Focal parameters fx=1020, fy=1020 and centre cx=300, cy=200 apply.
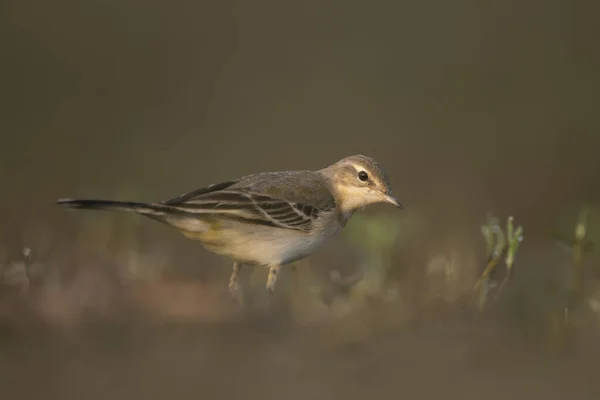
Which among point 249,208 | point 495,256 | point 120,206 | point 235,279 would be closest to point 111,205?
point 120,206

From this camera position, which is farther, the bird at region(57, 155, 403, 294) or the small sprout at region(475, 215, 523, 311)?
the bird at region(57, 155, 403, 294)

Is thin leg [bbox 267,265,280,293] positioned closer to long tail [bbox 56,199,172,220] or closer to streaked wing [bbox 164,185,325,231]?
streaked wing [bbox 164,185,325,231]

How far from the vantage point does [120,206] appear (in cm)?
729

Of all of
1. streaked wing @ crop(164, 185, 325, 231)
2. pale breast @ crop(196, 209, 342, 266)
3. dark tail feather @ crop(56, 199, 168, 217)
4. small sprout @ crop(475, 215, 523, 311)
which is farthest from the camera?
pale breast @ crop(196, 209, 342, 266)

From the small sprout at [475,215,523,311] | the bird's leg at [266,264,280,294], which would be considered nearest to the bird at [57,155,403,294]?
the bird's leg at [266,264,280,294]

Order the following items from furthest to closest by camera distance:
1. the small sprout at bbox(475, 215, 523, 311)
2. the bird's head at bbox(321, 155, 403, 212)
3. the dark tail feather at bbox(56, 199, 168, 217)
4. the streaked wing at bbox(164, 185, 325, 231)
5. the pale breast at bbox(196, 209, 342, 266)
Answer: the bird's head at bbox(321, 155, 403, 212), the pale breast at bbox(196, 209, 342, 266), the streaked wing at bbox(164, 185, 325, 231), the small sprout at bbox(475, 215, 523, 311), the dark tail feather at bbox(56, 199, 168, 217)

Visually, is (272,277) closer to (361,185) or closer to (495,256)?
(361,185)

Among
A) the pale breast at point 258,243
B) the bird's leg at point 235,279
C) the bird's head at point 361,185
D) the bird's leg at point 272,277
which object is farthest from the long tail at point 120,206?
the bird's head at point 361,185

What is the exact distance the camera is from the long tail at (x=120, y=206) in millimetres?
7180

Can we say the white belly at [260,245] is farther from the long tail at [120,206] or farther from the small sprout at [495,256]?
the small sprout at [495,256]

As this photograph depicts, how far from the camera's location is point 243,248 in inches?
313

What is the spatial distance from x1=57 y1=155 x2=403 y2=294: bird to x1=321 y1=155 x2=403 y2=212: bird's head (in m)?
0.07

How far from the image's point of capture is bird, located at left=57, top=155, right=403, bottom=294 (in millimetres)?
7824

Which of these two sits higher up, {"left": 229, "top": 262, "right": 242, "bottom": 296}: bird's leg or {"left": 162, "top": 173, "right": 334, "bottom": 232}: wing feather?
{"left": 162, "top": 173, "right": 334, "bottom": 232}: wing feather
